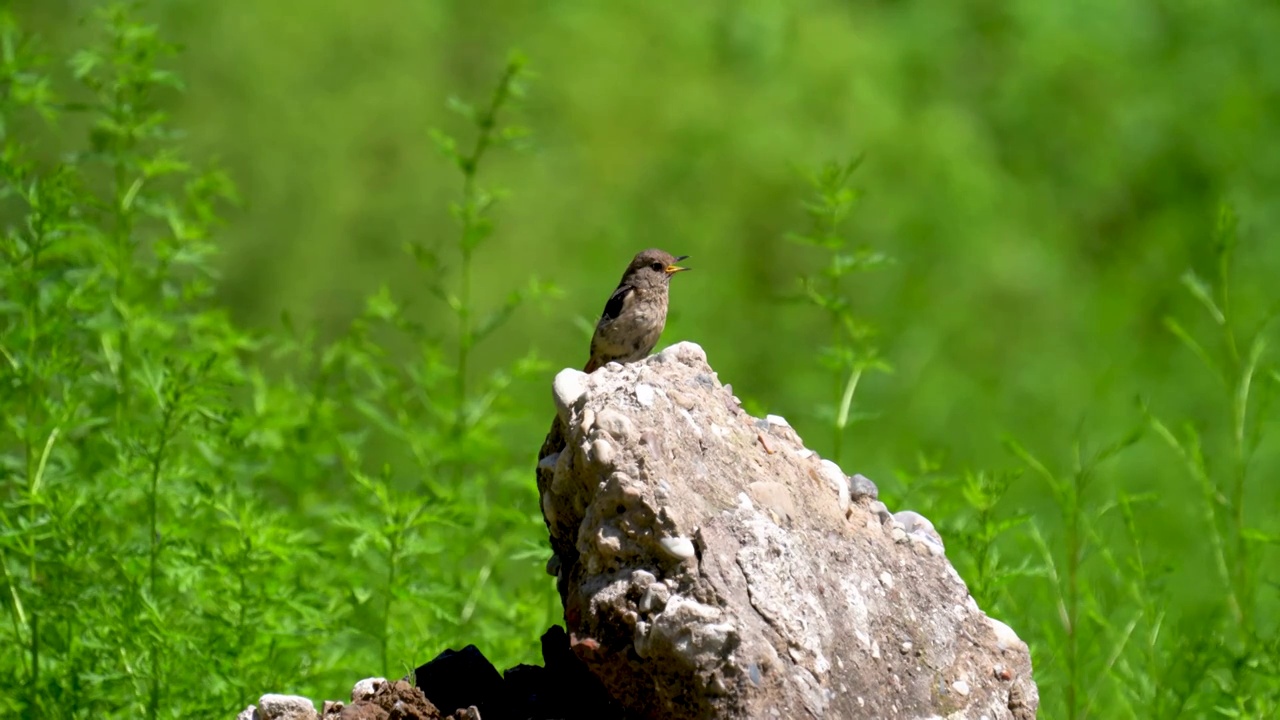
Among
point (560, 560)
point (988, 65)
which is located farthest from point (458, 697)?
point (988, 65)

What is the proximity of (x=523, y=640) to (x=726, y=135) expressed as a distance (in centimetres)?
582

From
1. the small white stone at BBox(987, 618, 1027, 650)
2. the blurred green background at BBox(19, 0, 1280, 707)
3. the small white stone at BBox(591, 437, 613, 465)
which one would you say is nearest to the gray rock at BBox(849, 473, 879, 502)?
the small white stone at BBox(987, 618, 1027, 650)

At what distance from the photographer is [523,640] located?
5723 millimetres

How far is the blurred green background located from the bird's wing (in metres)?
4.73

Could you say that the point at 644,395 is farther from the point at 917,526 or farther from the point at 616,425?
the point at 917,526

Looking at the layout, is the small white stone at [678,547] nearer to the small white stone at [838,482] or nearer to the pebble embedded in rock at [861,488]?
the small white stone at [838,482]

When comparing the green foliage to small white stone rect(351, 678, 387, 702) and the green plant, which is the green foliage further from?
the green plant

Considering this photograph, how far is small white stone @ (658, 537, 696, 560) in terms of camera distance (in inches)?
123

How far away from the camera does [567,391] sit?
345cm

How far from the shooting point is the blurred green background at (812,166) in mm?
9742

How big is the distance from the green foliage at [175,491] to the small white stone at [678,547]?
1499 millimetres

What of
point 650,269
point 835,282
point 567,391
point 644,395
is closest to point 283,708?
point 567,391

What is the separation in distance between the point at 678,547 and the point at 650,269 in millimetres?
1638

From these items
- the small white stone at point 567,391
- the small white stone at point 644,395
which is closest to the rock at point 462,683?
the small white stone at point 567,391
